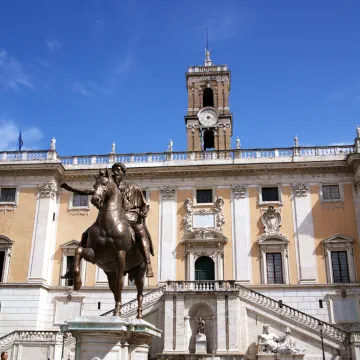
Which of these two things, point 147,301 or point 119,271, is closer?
point 119,271

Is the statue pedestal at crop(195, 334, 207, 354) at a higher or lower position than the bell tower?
lower

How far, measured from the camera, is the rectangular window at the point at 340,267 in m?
29.2

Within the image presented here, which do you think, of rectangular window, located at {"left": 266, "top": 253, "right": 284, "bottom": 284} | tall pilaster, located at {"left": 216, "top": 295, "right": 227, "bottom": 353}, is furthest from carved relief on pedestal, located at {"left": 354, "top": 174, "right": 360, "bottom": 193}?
tall pilaster, located at {"left": 216, "top": 295, "right": 227, "bottom": 353}

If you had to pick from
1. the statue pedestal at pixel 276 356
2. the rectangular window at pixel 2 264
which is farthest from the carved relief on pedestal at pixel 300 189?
the rectangular window at pixel 2 264

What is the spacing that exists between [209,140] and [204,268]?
1444cm

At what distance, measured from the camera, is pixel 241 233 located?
3078 cm

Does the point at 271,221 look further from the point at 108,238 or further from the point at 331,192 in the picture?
the point at 108,238

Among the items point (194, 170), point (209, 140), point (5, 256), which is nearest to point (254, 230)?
point (194, 170)

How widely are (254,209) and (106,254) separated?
23.6 m

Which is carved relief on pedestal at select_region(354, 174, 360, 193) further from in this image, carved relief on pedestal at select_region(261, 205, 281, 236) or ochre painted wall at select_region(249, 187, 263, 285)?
ochre painted wall at select_region(249, 187, 263, 285)

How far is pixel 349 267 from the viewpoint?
1151 inches

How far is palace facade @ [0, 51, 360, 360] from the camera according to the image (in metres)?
29.2

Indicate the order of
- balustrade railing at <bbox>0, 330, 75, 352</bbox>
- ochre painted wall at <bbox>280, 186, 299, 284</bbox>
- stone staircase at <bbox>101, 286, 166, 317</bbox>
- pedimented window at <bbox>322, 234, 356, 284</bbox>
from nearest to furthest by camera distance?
balustrade railing at <bbox>0, 330, 75, 352</bbox>, stone staircase at <bbox>101, 286, 166, 317</bbox>, pedimented window at <bbox>322, 234, 356, 284</bbox>, ochre painted wall at <bbox>280, 186, 299, 284</bbox>

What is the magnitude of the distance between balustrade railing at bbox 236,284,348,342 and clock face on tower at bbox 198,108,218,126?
18.6 metres
